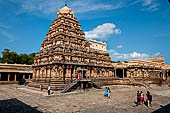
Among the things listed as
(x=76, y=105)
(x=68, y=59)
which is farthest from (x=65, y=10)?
(x=76, y=105)

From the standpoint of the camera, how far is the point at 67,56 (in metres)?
31.1

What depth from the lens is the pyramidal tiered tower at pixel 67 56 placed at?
29.7m

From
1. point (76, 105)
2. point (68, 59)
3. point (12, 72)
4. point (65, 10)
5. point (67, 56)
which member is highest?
point (65, 10)

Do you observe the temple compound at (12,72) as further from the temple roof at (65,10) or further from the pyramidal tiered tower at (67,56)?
the temple roof at (65,10)

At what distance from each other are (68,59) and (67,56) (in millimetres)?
784

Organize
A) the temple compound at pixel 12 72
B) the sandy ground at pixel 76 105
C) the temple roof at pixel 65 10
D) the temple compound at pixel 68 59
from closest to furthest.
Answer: the sandy ground at pixel 76 105 < the temple compound at pixel 68 59 < the temple roof at pixel 65 10 < the temple compound at pixel 12 72

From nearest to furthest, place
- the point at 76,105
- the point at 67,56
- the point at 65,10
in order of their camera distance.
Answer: the point at 76,105 → the point at 67,56 → the point at 65,10

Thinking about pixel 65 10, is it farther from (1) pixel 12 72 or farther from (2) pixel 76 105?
(2) pixel 76 105

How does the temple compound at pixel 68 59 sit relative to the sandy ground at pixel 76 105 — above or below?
above

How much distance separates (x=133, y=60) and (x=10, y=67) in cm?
5260

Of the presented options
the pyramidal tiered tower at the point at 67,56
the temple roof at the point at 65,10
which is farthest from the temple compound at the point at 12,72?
the temple roof at the point at 65,10

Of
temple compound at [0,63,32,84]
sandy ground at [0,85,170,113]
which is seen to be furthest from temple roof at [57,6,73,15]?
sandy ground at [0,85,170,113]

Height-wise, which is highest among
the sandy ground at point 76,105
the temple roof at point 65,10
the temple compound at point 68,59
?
the temple roof at point 65,10

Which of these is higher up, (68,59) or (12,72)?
(68,59)
